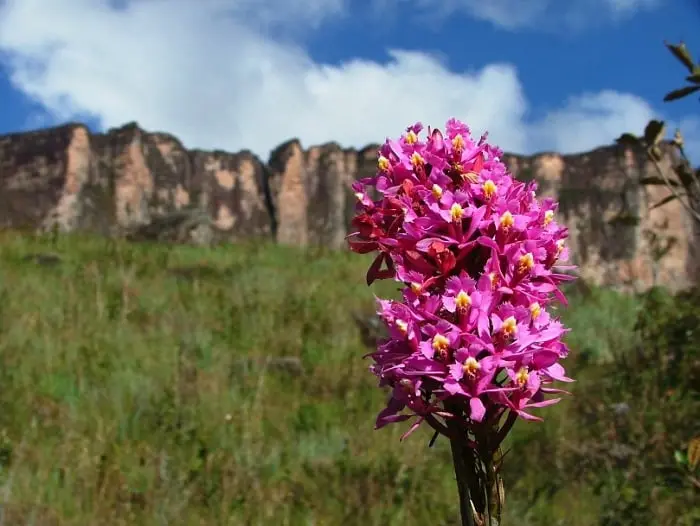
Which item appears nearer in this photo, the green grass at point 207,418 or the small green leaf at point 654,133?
the small green leaf at point 654,133

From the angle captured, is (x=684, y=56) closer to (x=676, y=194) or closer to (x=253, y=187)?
(x=676, y=194)

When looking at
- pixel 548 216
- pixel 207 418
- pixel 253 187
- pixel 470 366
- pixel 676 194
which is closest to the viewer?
pixel 470 366

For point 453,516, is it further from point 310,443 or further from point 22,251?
point 22,251

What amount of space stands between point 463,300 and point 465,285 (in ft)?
0.09

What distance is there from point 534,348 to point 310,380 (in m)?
5.82

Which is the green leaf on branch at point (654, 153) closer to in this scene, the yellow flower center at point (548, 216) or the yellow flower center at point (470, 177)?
the yellow flower center at point (548, 216)

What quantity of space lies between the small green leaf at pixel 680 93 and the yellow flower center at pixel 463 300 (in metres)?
1.87

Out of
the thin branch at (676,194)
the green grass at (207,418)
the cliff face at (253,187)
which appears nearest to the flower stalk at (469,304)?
the thin branch at (676,194)

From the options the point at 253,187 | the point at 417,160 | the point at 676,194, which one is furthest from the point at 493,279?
the point at 253,187

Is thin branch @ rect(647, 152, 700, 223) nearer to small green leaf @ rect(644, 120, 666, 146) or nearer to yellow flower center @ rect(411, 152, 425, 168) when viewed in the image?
small green leaf @ rect(644, 120, 666, 146)

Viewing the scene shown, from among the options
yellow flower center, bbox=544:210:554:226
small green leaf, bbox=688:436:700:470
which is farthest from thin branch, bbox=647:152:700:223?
yellow flower center, bbox=544:210:554:226

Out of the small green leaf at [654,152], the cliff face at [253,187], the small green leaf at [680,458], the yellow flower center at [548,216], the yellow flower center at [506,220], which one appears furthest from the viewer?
the cliff face at [253,187]

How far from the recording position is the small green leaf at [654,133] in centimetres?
293

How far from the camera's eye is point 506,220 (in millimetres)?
1362
